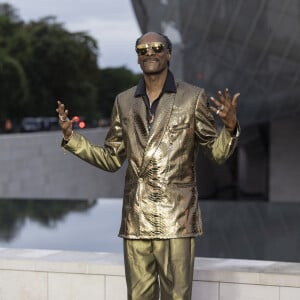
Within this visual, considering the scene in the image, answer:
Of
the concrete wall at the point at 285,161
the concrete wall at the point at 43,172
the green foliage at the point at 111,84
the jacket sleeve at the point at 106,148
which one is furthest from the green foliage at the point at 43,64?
the jacket sleeve at the point at 106,148

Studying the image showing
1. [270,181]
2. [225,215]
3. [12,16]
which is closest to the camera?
[225,215]

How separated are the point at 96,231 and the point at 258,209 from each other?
5175 millimetres

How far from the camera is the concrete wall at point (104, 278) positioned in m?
4.66

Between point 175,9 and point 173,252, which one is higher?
point 175,9

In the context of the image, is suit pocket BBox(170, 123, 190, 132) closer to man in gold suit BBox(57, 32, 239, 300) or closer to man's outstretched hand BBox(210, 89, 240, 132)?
man in gold suit BBox(57, 32, 239, 300)

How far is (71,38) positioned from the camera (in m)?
44.3

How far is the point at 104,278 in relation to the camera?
5020 millimetres

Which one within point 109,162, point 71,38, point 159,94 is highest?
point 71,38

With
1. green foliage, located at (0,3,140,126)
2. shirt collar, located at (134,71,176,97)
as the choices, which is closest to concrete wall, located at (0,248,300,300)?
shirt collar, located at (134,71,176,97)

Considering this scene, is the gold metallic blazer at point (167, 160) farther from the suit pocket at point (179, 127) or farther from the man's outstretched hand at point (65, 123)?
the man's outstretched hand at point (65, 123)

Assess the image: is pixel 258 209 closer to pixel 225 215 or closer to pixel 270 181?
pixel 225 215

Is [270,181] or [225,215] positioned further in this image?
[270,181]

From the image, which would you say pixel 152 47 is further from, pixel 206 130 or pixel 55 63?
pixel 55 63

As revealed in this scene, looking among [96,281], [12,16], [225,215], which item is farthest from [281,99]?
[12,16]
